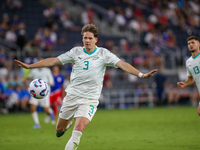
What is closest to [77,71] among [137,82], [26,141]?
[26,141]

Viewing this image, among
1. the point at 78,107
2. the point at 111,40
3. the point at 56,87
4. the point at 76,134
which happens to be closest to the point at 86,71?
the point at 78,107

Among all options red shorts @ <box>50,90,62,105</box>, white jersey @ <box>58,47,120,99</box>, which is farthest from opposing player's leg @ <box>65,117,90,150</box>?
red shorts @ <box>50,90,62,105</box>

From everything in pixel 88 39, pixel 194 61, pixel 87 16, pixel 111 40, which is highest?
pixel 87 16

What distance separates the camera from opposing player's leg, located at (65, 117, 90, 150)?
6.49m

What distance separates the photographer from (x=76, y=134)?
259 inches

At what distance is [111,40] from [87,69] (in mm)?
20559

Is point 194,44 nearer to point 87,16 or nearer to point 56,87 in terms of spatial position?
point 56,87

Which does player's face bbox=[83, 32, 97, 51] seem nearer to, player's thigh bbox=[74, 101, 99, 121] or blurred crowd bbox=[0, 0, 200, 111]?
player's thigh bbox=[74, 101, 99, 121]

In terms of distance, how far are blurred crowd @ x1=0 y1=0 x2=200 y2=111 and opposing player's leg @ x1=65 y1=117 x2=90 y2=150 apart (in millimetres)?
14975

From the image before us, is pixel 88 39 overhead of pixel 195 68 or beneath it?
overhead

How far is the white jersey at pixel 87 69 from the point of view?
23.2 ft

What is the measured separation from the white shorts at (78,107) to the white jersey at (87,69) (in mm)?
99

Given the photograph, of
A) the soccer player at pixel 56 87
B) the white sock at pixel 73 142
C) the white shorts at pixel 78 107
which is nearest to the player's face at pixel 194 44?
the white shorts at pixel 78 107

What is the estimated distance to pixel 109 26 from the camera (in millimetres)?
29438
